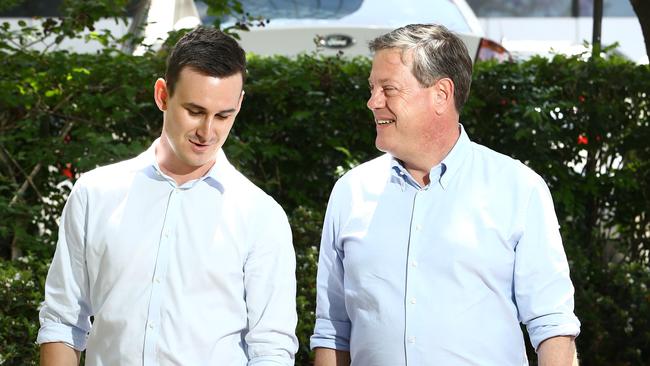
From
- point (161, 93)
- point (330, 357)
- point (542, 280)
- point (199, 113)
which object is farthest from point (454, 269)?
point (161, 93)

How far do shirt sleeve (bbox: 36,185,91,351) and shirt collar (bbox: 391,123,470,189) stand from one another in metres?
0.98

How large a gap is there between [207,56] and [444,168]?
2.77ft

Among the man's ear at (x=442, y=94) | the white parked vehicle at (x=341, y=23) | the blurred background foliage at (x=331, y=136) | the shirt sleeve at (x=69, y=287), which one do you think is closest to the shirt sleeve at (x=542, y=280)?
the man's ear at (x=442, y=94)

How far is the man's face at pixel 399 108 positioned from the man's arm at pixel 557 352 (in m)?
0.70

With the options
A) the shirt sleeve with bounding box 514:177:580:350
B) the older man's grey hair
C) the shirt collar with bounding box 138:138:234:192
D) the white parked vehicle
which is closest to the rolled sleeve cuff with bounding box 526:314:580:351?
the shirt sleeve with bounding box 514:177:580:350

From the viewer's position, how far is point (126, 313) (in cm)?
329

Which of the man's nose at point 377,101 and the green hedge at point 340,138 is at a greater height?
the man's nose at point 377,101

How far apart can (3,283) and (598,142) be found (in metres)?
3.44

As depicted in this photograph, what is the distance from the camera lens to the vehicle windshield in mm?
7695

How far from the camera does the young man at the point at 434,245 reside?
11.7 feet

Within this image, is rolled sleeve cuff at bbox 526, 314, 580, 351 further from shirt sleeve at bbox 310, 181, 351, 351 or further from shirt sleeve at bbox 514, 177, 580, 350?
shirt sleeve at bbox 310, 181, 351, 351

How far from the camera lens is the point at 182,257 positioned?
335 cm

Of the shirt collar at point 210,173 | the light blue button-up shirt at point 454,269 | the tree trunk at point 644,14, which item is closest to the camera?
the shirt collar at point 210,173

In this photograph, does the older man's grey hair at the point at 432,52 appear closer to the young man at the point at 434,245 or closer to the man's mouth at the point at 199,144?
the young man at the point at 434,245
